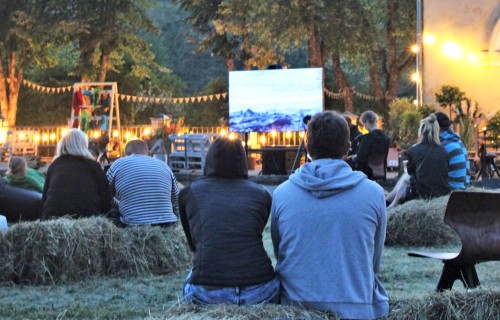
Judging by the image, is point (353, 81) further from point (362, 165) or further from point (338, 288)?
point (338, 288)

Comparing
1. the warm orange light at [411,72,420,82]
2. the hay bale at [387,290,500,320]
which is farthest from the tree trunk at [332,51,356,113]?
the hay bale at [387,290,500,320]

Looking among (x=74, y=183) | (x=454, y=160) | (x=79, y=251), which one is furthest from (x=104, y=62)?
(x=79, y=251)

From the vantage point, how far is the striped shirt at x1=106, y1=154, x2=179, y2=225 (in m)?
7.11

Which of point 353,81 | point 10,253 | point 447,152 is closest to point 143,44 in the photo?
point 353,81

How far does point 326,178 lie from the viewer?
4062mm

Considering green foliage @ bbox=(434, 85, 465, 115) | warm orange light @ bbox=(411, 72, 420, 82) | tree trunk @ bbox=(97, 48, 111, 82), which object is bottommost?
green foliage @ bbox=(434, 85, 465, 115)

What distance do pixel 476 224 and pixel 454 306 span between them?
4.10ft

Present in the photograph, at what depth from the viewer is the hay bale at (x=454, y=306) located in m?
4.32

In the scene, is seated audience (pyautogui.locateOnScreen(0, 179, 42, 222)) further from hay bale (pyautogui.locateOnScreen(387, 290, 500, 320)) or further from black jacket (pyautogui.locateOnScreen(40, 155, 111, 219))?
hay bale (pyautogui.locateOnScreen(387, 290, 500, 320))

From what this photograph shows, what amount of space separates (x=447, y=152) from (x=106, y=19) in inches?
805

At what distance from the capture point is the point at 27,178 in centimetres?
848

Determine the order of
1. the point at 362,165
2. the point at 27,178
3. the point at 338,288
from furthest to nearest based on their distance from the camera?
1. the point at 362,165
2. the point at 27,178
3. the point at 338,288

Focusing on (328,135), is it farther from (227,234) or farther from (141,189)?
(141,189)

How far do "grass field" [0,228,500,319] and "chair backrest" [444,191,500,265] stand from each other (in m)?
0.22
